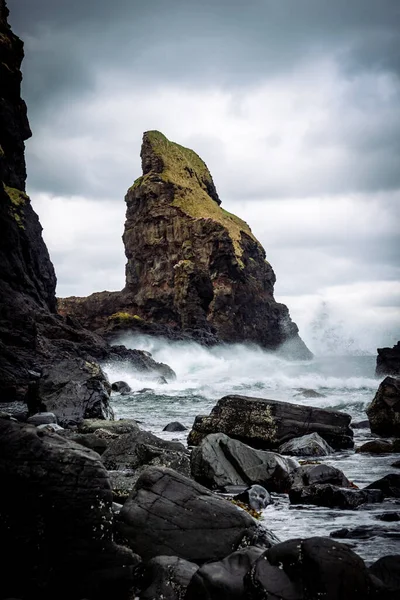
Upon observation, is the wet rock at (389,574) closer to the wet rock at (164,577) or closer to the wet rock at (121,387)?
the wet rock at (164,577)

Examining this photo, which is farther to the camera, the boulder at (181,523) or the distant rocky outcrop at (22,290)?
the distant rocky outcrop at (22,290)

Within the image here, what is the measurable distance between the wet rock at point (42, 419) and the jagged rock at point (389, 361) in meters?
41.8

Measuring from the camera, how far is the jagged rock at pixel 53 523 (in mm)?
4504

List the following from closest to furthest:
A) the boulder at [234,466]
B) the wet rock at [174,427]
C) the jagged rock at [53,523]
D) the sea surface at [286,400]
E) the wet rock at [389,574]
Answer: the wet rock at [389,574] → the jagged rock at [53,523] → the sea surface at [286,400] → the boulder at [234,466] → the wet rock at [174,427]

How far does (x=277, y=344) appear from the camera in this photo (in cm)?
12150

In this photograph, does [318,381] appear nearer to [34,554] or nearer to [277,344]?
[34,554]

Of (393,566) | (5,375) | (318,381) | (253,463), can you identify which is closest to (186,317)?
(318,381)

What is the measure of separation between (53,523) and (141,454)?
430cm

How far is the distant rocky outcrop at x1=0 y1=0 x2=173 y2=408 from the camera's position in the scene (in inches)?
1118

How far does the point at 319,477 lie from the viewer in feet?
29.5

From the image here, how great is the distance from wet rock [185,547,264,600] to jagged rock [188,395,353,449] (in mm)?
9079

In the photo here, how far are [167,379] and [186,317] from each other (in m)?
37.8

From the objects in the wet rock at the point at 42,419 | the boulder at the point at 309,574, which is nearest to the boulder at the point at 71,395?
the wet rock at the point at 42,419

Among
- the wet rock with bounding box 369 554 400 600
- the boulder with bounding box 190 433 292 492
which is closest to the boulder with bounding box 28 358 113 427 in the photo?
the boulder with bounding box 190 433 292 492
